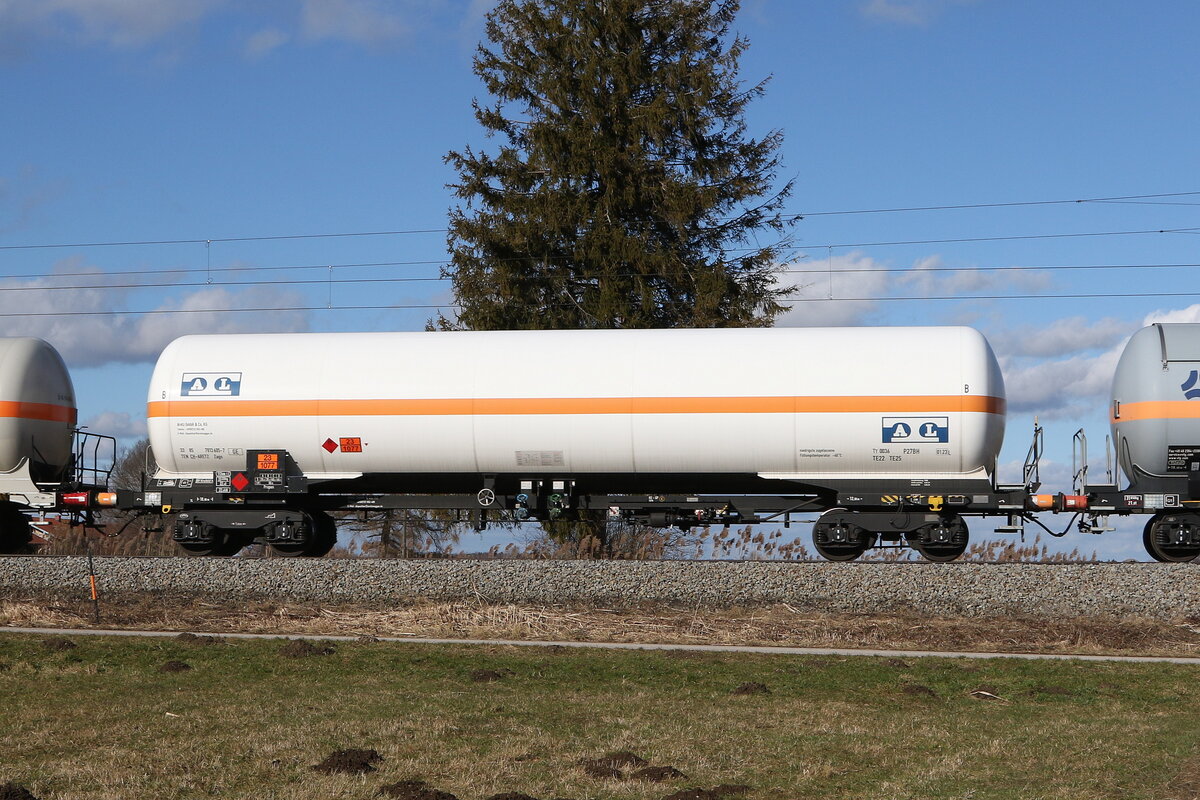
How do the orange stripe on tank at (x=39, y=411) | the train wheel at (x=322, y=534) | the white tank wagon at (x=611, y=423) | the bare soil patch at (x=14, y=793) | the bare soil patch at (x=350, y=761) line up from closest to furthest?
1. the bare soil patch at (x=14, y=793)
2. the bare soil patch at (x=350, y=761)
3. the white tank wagon at (x=611, y=423)
4. the train wheel at (x=322, y=534)
5. the orange stripe on tank at (x=39, y=411)

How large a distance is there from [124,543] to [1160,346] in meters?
20.9

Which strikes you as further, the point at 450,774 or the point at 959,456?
the point at 959,456

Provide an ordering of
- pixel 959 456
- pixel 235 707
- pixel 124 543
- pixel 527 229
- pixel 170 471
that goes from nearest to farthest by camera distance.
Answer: pixel 235 707, pixel 959 456, pixel 170 471, pixel 124 543, pixel 527 229

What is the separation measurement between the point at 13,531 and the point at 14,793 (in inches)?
647

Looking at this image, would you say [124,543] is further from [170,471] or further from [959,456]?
[959,456]

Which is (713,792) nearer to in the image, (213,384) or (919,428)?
(919,428)

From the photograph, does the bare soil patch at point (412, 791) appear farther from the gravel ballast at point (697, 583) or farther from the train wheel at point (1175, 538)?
the train wheel at point (1175, 538)

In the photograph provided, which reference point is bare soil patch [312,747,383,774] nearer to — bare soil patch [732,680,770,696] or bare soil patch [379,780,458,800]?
bare soil patch [379,780,458,800]

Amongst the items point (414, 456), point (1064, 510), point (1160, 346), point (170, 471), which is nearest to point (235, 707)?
point (414, 456)

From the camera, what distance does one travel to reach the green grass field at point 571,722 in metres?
8.15

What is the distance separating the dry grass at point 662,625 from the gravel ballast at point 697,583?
0.83 feet

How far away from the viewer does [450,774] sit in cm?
832

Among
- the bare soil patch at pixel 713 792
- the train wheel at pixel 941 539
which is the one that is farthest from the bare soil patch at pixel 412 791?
the train wheel at pixel 941 539

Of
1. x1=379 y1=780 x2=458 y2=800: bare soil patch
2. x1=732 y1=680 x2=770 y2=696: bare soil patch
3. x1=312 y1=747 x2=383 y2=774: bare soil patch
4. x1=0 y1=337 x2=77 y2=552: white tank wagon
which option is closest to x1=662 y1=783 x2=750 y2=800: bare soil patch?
x1=379 y1=780 x2=458 y2=800: bare soil patch
